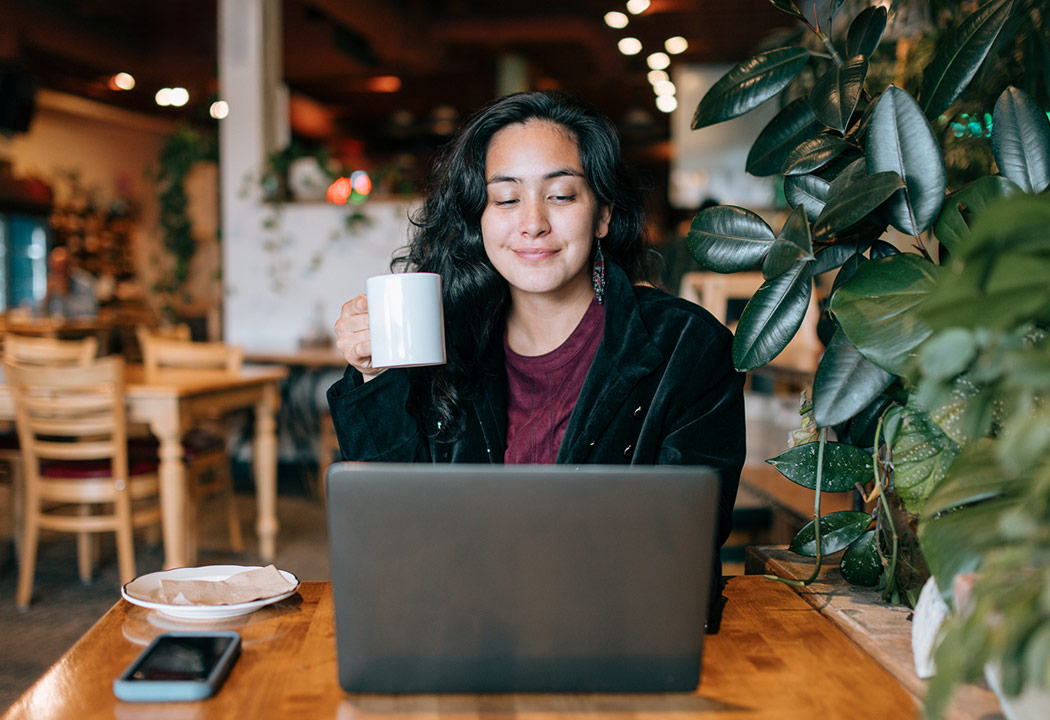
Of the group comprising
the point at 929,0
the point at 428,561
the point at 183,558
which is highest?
the point at 929,0

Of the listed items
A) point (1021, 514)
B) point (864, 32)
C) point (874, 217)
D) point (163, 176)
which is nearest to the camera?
point (1021, 514)

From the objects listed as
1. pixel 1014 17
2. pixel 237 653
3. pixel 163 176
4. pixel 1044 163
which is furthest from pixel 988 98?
pixel 163 176

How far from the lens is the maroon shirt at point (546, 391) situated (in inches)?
60.1

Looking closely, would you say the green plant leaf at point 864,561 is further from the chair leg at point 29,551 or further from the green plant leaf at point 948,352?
the chair leg at point 29,551

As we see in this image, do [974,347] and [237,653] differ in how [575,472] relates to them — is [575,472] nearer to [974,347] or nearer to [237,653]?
[974,347]

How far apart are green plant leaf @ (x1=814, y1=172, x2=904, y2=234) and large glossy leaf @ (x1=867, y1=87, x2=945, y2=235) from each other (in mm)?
32

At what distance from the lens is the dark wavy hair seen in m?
1.49

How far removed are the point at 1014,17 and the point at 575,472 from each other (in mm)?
870

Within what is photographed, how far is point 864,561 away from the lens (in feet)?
3.60

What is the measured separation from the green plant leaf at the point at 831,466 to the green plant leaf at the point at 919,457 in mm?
164

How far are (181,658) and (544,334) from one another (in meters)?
0.93

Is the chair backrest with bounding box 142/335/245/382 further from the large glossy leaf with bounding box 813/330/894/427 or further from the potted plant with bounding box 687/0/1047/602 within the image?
the large glossy leaf with bounding box 813/330/894/427

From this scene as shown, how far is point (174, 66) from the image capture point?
8.82 m

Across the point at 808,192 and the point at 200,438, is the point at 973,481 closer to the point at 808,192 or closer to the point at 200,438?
the point at 808,192
